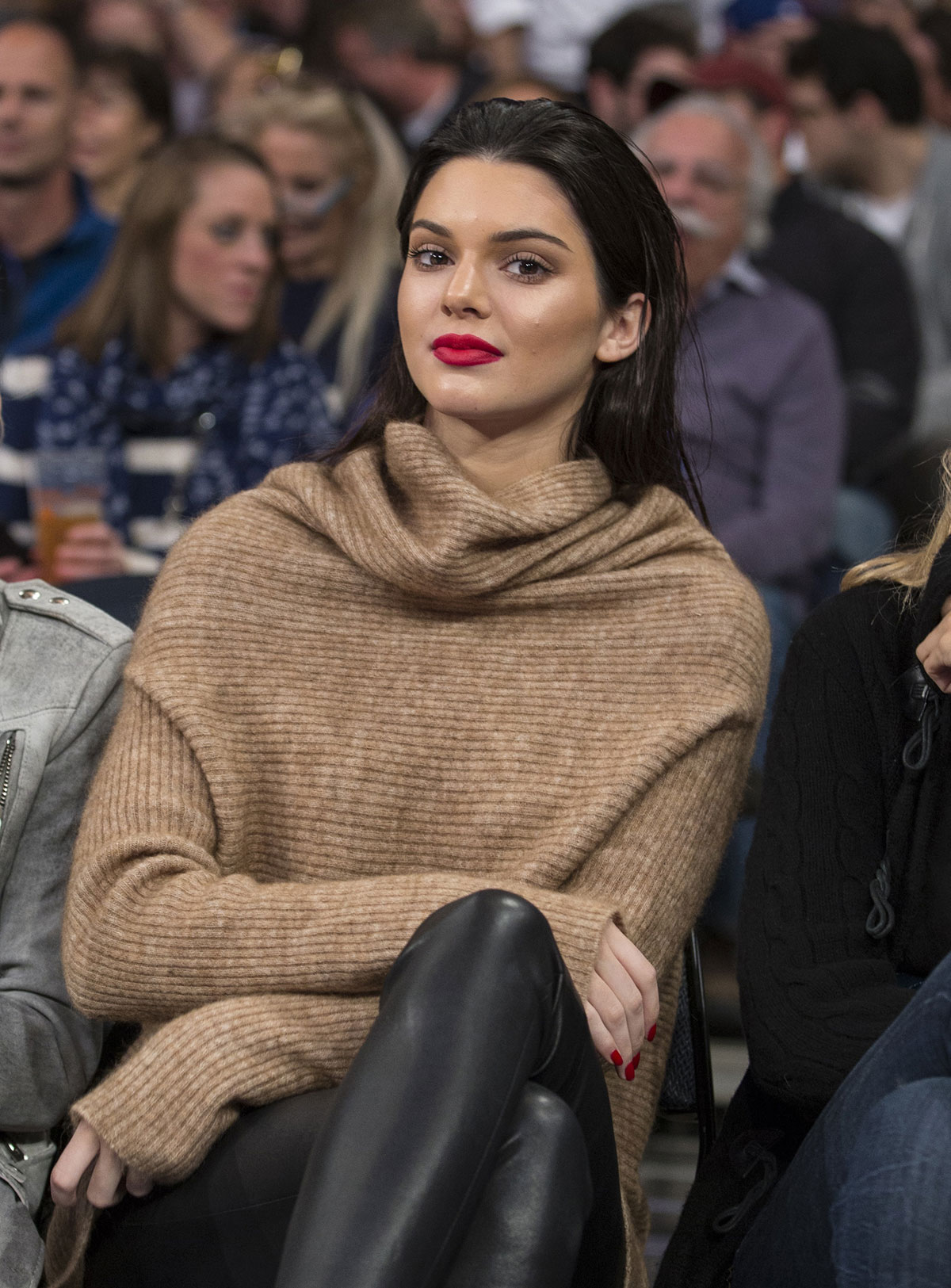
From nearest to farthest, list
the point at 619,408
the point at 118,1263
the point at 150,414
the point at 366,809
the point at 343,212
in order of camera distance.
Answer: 1. the point at 118,1263
2. the point at 366,809
3. the point at 619,408
4. the point at 150,414
5. the point at 343,212

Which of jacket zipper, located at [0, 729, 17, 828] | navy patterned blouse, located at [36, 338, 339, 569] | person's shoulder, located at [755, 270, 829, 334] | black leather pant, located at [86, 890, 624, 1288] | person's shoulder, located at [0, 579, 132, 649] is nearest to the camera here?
black leather pant, located at [86, 890, 624, 1288]

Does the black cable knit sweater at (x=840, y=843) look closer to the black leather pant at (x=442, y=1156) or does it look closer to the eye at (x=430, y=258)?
the black leather pant at (x=442, y=1156)

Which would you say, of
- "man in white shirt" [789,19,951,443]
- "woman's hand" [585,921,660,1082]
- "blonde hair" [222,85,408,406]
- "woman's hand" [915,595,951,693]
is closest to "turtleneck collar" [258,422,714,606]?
"woman's hand" [915,595,951,693]

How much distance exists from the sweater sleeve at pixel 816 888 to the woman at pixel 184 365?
1653mm

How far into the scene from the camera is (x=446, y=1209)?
54.3 inches

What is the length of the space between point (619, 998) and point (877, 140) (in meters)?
3.83

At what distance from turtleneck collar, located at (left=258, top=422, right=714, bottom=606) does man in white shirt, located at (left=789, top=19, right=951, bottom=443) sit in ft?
9.32

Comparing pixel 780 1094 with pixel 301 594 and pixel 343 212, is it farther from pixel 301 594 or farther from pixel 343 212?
pixel 343 212

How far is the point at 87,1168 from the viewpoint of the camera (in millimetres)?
1661

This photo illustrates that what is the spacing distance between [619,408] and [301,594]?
459 millimetres

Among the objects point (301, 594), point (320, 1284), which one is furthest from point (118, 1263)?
point (301, 594)

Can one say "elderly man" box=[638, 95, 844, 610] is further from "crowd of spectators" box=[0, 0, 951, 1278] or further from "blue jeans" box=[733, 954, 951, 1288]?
"blue jeans" box=[733, 954, 951, 1288]

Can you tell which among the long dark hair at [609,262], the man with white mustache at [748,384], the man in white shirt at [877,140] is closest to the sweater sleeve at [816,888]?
the long dark hair at [609,262]

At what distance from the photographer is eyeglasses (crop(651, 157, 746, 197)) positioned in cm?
383
